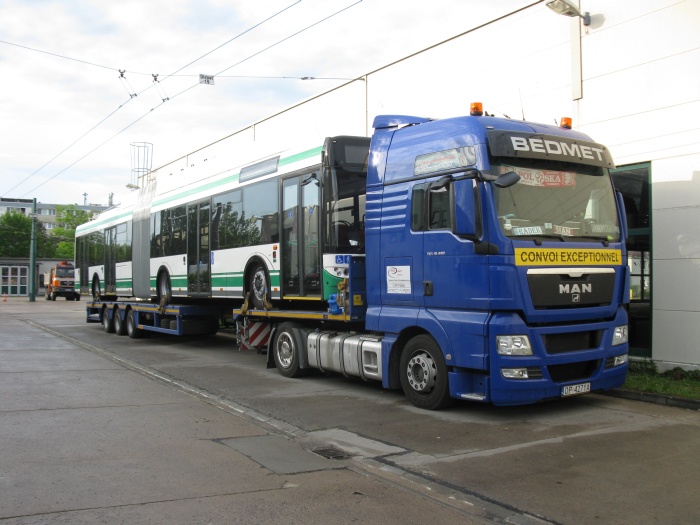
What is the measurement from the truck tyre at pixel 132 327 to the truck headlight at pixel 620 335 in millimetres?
13455

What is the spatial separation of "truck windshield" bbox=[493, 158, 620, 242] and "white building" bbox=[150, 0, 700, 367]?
7.83ft

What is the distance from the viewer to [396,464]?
589cm

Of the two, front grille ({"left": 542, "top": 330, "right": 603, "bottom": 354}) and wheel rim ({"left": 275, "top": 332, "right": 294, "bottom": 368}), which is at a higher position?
front grille ({"left": 542, "top": 330, "right": 603, "bottom": 354})

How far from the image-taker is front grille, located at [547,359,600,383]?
296 inches

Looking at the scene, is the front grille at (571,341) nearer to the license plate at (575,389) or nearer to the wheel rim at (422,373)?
the license plate at (575,389)

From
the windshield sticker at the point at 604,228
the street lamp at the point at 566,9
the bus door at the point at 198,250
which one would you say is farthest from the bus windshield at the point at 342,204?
the bus door at the point at 198,250

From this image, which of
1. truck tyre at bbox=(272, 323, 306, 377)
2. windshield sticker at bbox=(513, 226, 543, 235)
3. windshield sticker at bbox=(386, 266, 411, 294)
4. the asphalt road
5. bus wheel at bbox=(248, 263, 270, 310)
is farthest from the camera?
bus wheel at bbox=(248, 263, 270, 310)

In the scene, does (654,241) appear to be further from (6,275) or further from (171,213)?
(6,275)

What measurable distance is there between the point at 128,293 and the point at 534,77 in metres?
12.6

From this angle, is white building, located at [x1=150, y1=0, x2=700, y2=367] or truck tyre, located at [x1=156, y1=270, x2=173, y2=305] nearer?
white building, located at [x1=150, y1=0, x2=700, y2=367]

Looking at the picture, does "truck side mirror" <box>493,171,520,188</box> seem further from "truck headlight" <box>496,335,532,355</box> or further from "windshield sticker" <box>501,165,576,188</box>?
"truck headlight" <box>496,335,532,355</box>

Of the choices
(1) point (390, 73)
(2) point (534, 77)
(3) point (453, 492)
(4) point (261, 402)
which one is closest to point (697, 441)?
(3) point (453, 492)

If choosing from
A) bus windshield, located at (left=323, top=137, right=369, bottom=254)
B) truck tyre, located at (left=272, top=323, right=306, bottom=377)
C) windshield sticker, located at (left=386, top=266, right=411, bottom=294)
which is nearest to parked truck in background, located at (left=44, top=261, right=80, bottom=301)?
truck tyre, located at (left=272, top=323, right=306, bottom=377)

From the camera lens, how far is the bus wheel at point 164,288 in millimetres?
16031
